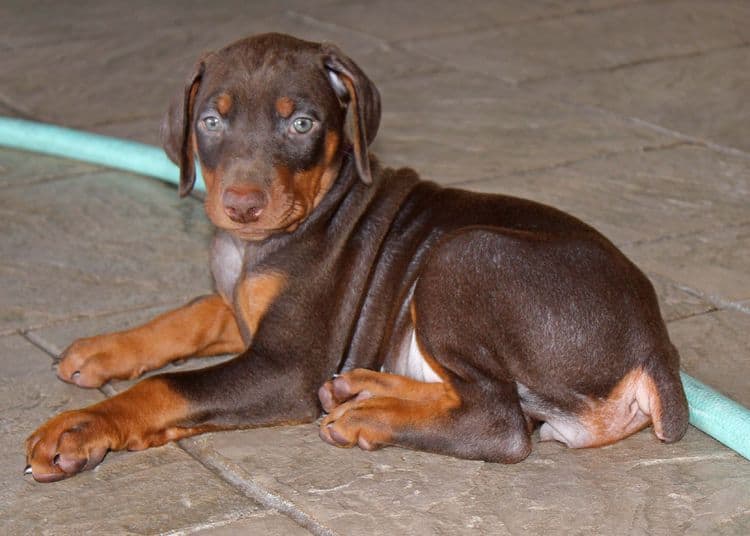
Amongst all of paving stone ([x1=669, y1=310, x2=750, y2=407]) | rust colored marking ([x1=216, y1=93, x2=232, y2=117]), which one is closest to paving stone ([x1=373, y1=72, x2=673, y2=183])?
paving stone ([x1=669, y1=310, x2=750, y2=407])

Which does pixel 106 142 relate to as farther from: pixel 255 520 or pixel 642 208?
pixel 255 520

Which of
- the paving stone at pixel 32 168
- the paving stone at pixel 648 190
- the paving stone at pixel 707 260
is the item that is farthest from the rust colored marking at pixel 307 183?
the paving stone at pixel 32 168

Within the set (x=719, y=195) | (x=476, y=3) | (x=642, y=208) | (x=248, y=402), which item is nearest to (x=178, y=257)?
(x=248, y=402)

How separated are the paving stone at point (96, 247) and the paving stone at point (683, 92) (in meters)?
3.02

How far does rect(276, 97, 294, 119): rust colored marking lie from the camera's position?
15.2ft

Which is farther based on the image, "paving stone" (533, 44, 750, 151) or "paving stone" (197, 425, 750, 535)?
"paving stone" (533, 44, 750, 151)

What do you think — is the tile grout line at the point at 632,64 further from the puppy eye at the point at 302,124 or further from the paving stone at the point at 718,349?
the puppy eye at the point at 302,124

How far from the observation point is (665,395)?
14.6 feet

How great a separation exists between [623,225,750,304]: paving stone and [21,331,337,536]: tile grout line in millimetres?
2434

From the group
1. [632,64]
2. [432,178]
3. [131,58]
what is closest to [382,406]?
[432,178]

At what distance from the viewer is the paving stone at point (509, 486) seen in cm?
420

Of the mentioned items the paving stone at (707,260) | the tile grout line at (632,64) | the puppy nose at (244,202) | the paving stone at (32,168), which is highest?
the puppy nose at (244,202)

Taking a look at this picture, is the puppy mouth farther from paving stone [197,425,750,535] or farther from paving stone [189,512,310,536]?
paving stone [189,512,310,536]

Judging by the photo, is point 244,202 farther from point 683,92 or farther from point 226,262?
point 683,92
